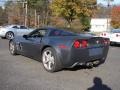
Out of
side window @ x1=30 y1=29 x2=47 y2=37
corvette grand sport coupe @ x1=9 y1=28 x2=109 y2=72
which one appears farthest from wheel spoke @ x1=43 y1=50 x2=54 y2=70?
side window @ x1=30 y1=29 x2=47 y2=37

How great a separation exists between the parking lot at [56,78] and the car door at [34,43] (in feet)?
1.37

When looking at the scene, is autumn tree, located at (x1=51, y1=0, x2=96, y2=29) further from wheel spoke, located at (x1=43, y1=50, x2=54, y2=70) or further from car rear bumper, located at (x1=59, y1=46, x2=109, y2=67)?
car rear bumper, located at (x1=59, y1=46, x2=109, y2=67)

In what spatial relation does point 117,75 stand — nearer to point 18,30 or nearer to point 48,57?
point 48,57

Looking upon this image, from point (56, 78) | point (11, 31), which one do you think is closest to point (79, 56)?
point (56, 78)

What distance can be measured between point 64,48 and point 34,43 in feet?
5.33

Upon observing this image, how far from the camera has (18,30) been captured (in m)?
21.8

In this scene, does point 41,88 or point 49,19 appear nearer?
point 41,88

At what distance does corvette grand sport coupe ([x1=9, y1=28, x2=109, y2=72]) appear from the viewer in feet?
24.7

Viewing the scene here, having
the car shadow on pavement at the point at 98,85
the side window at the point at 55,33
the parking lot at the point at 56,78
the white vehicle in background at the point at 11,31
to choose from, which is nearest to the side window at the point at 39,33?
the side window at the point at 55,33

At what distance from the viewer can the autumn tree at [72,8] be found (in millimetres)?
34656

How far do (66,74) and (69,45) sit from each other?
897 millimetres

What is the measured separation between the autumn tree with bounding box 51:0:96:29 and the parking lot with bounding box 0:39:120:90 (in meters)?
25.8

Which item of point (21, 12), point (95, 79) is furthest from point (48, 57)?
point (21, 12)

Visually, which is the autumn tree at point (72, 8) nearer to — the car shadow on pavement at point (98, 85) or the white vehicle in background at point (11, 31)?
the white vehicle in background at point (11, 31)
